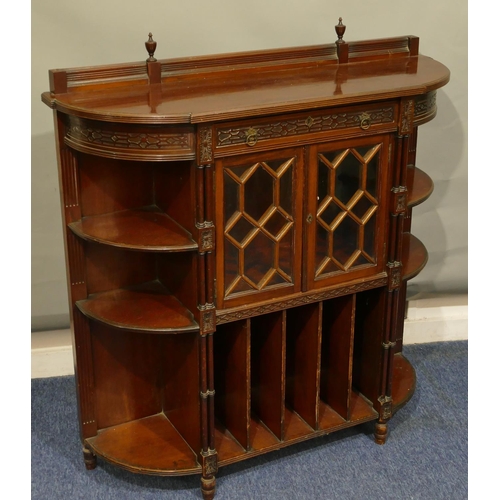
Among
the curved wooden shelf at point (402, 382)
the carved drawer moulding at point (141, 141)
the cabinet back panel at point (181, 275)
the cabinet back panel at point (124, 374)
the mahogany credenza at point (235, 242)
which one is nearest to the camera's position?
the carved drawer moulding at point (141, 141)

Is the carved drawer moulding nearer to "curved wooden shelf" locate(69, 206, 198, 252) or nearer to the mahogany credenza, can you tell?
the mahogany credenza

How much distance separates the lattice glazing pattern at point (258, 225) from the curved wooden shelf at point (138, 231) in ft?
0.50

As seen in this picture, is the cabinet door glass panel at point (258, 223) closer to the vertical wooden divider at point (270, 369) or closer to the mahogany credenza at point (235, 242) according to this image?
the mahogany credenza at point (235, 242)

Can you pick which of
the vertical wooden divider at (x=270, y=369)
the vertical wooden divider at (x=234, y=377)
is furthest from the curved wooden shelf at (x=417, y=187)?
the vertical wooden divider at (x=234, y=377)

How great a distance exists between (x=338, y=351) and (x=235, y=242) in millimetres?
698

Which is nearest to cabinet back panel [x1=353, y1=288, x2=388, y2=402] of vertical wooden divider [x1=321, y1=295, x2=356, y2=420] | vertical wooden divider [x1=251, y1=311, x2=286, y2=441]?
vertical wooden divider [x1=321, y1=295, x2=356, y2=420]

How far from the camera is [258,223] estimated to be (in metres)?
2.78

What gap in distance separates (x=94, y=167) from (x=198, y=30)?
0.82 metres

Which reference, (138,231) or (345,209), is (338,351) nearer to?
(345,209)

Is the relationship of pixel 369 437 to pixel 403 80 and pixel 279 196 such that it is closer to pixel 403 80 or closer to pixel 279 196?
pixel 279 196

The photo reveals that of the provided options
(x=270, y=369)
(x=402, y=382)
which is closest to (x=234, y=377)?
(x=270, y=369)

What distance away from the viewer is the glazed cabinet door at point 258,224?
2.71m

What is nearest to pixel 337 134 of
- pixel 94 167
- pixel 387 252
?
pixel 387 252

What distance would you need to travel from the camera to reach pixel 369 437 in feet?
11.0
